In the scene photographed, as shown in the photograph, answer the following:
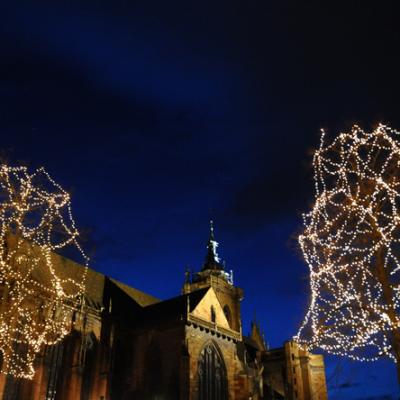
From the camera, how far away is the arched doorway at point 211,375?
102 ft

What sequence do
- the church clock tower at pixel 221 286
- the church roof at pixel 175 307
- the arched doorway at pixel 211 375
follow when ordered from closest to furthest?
1. the arched doorway at pixel 211 375
2. the church roof at pixel 175 307
3. the church clock tower at pixel 221 286

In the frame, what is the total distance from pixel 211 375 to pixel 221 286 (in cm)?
2199

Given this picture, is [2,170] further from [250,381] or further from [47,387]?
[250,381]

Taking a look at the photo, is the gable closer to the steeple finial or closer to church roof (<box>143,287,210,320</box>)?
church roof (<box>143,287,210,320</box>)

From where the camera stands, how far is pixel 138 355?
32.1 meters

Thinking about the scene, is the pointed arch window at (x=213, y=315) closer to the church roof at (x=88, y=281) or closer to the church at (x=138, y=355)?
the church at (x=138, y=355)

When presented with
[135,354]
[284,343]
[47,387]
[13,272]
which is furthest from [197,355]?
[13,272]

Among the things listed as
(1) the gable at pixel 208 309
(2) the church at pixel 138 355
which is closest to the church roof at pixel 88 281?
(2) the church at pixel 138 355

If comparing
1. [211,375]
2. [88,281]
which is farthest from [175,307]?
[88,281]

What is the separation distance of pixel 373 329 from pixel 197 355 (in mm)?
21303

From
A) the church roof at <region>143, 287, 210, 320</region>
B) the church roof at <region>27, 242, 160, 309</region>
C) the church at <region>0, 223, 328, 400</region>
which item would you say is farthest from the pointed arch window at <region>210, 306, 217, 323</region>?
the church roof at <region>27, 242, 160, 309</region>

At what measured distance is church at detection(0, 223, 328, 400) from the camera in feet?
88.2

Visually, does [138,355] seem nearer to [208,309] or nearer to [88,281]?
[208,309]

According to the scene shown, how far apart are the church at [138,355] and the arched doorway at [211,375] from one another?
62 mm
